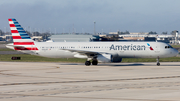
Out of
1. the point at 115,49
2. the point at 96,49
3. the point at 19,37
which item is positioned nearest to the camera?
the point at 115,49

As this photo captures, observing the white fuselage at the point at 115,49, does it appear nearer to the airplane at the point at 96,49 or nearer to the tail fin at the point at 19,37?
the airplane at the point at 96,49

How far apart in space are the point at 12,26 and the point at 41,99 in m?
34.0

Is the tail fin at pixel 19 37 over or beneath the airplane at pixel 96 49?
over

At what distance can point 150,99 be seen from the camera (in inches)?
662

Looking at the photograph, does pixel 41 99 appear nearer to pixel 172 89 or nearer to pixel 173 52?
pixel 172 89

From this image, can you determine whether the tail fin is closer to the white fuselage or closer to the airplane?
the airplane

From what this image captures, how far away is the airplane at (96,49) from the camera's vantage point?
148 ft

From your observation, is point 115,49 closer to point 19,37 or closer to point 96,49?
point 96,49

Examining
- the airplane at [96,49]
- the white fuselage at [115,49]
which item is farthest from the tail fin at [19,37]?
the white fuselage at [115,49]

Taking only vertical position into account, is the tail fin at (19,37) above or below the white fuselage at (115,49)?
above

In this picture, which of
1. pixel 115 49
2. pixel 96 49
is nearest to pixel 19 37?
pixel 96 49

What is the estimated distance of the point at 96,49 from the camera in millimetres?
46781

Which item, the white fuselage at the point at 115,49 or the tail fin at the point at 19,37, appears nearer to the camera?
the white fuselage at the point at 115,49

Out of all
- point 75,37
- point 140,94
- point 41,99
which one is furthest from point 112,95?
→ point 75,37
